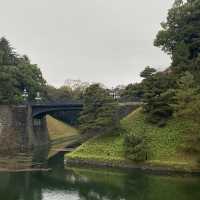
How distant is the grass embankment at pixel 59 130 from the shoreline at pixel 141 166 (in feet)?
132

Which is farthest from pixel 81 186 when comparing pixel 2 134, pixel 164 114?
pixel 2 134

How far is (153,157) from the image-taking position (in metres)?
50.6

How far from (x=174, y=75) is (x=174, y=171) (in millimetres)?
17477

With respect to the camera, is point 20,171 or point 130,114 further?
point 130,114

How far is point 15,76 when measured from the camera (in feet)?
279

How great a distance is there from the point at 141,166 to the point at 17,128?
34.1m

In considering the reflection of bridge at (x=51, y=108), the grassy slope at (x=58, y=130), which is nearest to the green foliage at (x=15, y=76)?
the reflection of bridge at (x=51, y=108)

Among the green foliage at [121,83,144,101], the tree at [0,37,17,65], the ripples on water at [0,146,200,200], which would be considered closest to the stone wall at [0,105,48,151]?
the tree at [0,37,17,65]

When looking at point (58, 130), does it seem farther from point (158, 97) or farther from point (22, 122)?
point (158, 97)

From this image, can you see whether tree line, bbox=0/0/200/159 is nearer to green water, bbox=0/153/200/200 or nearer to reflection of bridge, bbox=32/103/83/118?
reflection of bridge, bbox=32/103/83/118

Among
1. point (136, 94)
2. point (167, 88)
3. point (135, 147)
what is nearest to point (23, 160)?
point (135, 147)

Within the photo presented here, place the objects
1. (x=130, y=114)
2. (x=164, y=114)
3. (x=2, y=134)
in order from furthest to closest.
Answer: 1. (x=2, y=134)
2. (x=130, y=114)
3. (x=164, y=114)

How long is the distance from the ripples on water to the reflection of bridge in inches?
889

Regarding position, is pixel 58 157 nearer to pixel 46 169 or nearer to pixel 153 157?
pixel 46 169
